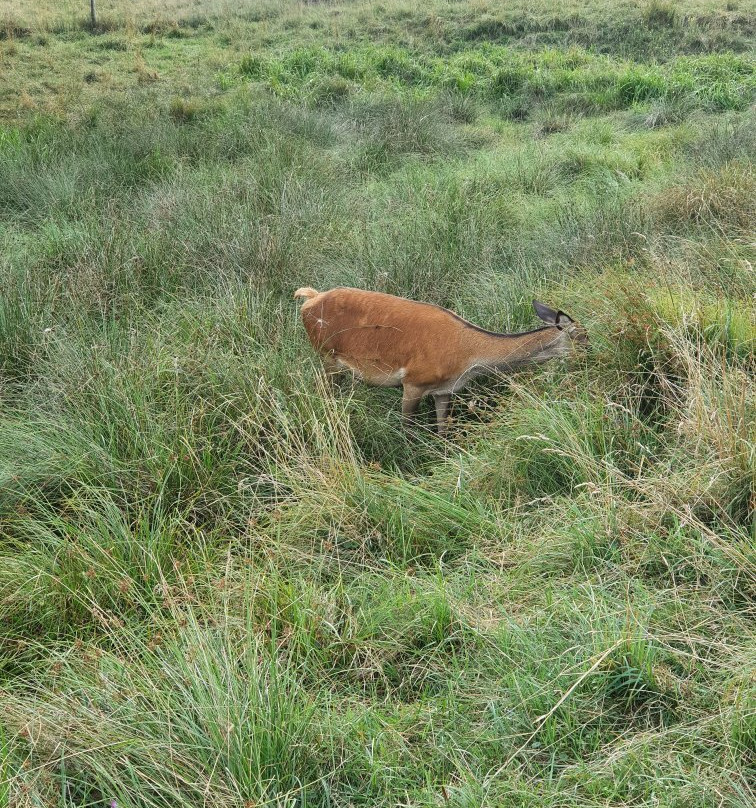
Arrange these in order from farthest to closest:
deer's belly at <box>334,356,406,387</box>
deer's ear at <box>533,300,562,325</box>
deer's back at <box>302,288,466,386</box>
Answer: deer's belly at <box>334,356,406,387</box> → deer's back at <box>302,288,466,386</box> → deer's ear at <box>533,300,562,325</box>

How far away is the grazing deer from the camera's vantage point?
4457 mm

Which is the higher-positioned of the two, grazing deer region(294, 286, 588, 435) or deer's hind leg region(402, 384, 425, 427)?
grazing deer region(294, 286, 588, 435)

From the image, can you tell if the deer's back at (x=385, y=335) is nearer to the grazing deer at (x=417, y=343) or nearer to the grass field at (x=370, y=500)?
the grazing deer at (x=417, y=343)

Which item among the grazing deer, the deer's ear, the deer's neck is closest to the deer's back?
the grazing deer

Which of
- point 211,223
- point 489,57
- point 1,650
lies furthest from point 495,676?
point 489,57

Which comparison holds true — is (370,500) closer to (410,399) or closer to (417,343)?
(410,399)

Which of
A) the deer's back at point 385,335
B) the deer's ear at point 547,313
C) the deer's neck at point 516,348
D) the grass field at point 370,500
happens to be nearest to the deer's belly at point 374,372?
the deer's back at point 385,335

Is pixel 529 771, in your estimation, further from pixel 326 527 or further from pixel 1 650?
pixel 1 650

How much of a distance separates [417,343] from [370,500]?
4.33ft

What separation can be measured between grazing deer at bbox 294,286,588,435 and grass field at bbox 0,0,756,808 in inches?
6.6

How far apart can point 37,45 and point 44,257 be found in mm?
12103

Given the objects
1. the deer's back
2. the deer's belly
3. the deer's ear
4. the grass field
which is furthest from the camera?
the deer's belly

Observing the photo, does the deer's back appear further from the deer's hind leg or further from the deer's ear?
the deer's ear

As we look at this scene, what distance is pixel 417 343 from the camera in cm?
457
